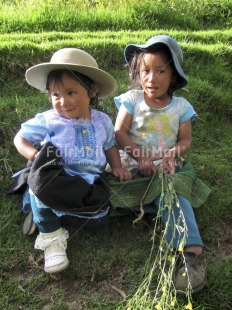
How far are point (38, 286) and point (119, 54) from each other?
2782 mm

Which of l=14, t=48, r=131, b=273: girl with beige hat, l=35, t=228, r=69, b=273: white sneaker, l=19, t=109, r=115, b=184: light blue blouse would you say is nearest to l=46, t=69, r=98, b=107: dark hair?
l=14, t=48, r=131, b=273: girl with beige hat

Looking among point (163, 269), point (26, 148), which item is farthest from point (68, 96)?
point (163, 269)

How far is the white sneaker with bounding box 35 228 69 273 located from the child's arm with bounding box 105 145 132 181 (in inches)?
21.2

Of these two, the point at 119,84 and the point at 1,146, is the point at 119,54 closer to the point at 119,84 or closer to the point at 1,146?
the point at 119,84

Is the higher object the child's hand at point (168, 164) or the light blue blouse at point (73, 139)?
the light blue blouse at point (73, 139)

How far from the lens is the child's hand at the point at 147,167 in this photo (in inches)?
119

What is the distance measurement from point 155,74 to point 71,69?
2.10ft

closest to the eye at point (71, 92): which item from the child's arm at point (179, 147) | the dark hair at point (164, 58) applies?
the dark hair at point (164, 58)

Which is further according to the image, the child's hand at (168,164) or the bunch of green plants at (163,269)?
the child's hand at (168,164)

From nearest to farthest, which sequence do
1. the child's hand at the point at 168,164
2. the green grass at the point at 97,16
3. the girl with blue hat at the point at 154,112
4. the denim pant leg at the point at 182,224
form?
the denim pant leg at the point at 182,224, the child's hand at the point at 168,164, the girl with blue hat at the point at 154,112, the green grass at the point at 97,16

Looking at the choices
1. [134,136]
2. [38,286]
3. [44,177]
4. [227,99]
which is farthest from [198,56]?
[38,286]

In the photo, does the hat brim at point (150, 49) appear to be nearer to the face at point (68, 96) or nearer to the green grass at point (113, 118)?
the face at point (68, 96)

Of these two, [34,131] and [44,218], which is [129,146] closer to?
[34,131]

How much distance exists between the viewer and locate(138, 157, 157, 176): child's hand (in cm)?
303
